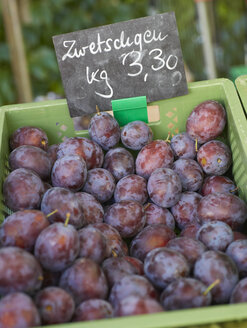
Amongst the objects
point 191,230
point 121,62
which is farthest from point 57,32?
point 191,230

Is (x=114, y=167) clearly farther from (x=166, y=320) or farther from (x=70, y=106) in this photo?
(x=166, y=320)

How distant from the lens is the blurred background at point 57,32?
3125mm

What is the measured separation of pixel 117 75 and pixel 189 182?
1.55ft

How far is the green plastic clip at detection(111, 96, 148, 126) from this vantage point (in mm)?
1494

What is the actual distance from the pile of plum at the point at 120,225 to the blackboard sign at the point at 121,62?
13cm

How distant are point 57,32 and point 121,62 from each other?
109 inches

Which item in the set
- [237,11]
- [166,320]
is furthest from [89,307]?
[237,11]

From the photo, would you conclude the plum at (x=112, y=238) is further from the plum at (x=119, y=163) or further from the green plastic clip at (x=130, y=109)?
the green plastic clip at (x=130, y=109)

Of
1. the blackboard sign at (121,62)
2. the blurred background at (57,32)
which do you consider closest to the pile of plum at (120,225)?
the blackboard sign at (121,62)

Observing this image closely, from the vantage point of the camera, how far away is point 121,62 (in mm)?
1468

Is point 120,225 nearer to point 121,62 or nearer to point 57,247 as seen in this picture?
point 57,247

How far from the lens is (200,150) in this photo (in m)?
1.41

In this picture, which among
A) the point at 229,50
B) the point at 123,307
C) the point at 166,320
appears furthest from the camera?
the point at 229,50

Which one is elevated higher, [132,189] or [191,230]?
[132,189]
